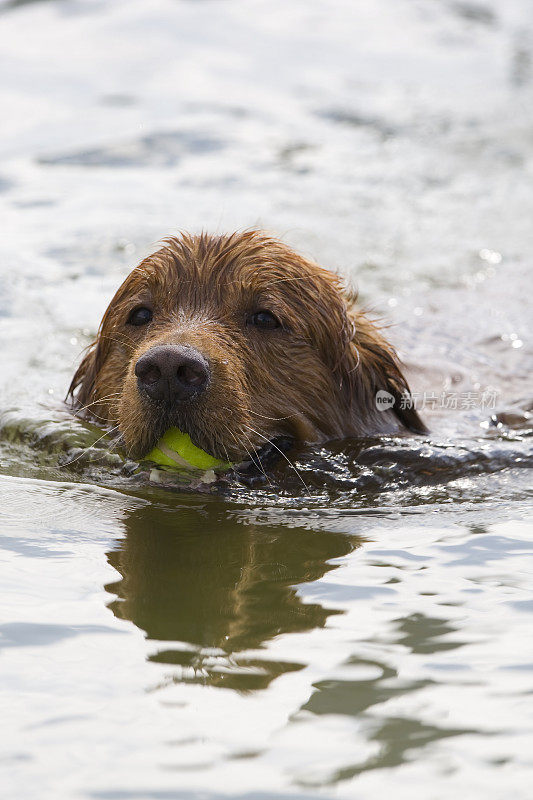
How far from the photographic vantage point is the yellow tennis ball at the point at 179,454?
467 centimetres

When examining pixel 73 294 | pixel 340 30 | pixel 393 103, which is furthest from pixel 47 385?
pixel 340 30

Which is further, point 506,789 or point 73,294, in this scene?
point 73,294

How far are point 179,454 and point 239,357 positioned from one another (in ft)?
1.74

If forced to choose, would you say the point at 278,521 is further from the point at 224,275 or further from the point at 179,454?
the point at 224,275

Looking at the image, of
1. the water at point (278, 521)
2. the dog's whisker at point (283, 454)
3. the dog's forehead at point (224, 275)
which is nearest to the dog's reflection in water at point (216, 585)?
the water at point (278, 521)

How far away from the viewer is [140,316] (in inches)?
209

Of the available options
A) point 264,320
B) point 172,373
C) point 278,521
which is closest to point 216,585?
point 278,521

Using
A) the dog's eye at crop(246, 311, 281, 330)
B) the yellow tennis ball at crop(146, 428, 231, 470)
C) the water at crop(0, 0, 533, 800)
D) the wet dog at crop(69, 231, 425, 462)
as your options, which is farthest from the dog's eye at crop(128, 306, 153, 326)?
the yellow tennis ball at crop(146, 428, 231, 470)

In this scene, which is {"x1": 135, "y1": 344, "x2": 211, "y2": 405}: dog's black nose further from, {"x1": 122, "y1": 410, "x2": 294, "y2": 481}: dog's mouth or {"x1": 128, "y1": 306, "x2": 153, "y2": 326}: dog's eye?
{"x1": 128, "y1": 306, "x2": 153, "y2": 326}: dog's eye

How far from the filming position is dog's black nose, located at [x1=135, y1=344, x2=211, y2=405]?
172 inches

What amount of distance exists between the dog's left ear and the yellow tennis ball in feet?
3.26

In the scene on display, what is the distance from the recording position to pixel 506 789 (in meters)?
2.62

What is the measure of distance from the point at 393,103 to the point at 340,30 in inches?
143

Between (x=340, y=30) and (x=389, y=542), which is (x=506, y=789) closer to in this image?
(x=389, y=542)
